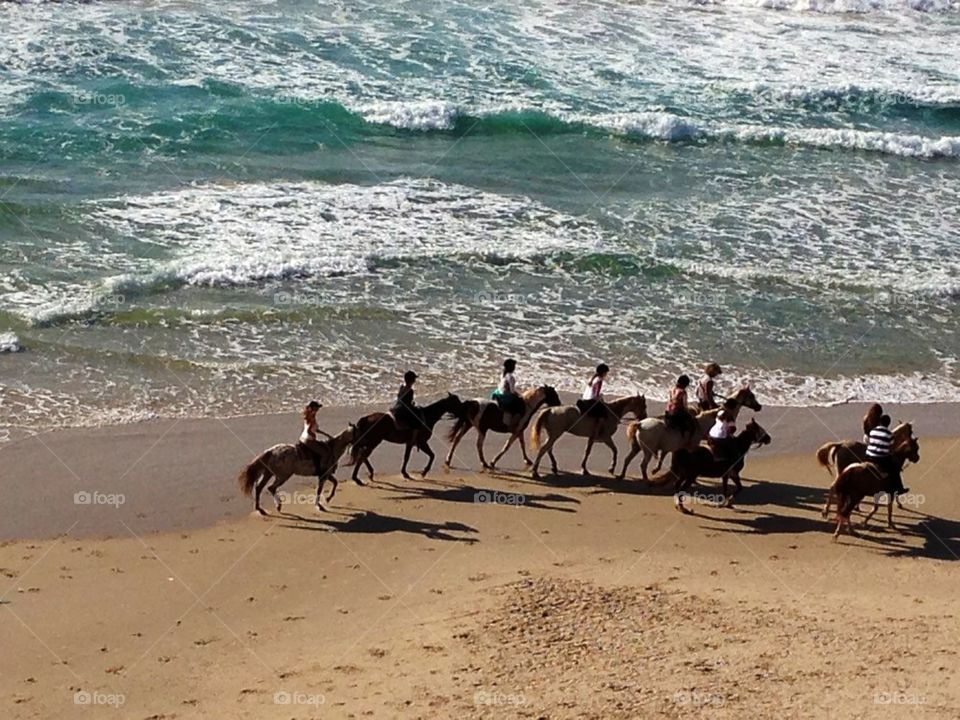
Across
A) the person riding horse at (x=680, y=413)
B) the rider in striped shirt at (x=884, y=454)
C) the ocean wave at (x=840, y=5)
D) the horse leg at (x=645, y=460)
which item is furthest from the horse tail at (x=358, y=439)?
the ocean wave at (x=840, y=5)

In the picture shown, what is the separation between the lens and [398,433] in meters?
18.0

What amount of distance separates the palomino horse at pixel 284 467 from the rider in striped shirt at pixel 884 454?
637 cm

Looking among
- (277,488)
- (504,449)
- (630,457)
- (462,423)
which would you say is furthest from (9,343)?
(630,457)

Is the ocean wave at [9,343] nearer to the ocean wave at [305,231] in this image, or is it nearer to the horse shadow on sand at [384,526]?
the ocean wave at [305,231]

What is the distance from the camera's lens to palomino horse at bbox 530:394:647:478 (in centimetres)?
1836

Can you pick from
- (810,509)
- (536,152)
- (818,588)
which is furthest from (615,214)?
(818,588)

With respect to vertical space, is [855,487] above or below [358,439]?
above

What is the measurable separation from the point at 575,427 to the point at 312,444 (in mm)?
3576

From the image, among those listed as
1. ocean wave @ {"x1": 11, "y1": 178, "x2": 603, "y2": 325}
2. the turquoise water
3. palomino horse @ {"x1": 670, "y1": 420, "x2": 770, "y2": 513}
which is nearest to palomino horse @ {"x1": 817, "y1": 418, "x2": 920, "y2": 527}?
palomino horse @ {"x1": 670, "y1": 420, "x2": 770, "y2": 513}

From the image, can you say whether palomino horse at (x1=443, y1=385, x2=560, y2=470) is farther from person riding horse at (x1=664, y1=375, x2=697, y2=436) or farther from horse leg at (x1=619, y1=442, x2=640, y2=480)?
person riding horse at (x1=664, y1=375, x2=697, y2=436)

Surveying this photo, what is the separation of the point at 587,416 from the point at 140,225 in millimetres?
10578

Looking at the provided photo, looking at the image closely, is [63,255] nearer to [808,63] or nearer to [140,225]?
[140,225]

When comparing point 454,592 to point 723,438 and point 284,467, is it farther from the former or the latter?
point 723,438

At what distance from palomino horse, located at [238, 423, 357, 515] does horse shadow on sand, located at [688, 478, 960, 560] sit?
4.53 metres
